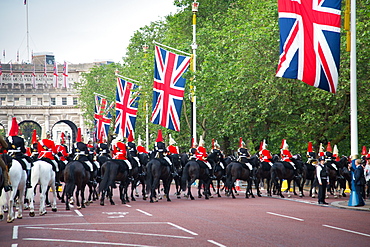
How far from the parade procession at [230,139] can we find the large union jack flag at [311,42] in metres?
0.03

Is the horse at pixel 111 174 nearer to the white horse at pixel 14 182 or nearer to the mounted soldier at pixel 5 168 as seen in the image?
the white horse at pixel 14 182

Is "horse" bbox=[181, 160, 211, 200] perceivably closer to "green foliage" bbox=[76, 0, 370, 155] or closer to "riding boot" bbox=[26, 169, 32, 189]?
"green foliage" bbox=[76, 0, 370, 155]

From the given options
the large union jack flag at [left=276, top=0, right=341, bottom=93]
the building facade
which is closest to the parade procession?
the large union jack flag at [left=276, top=0, right=341, bottom=93]

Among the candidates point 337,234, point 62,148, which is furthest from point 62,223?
point 62,148

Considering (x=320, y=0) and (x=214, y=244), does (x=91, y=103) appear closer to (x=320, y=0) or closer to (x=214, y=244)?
(x=320, y=0)

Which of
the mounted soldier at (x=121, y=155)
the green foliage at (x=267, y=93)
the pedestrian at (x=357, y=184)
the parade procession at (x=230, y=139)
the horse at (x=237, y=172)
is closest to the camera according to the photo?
the parade procession at (x=230, y=139)

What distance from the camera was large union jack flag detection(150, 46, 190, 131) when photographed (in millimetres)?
34938

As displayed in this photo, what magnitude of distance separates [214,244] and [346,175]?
17714 millimetres

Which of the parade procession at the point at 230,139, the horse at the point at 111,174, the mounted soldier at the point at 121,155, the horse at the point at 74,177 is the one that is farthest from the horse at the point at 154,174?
the horse at the point at 74,177

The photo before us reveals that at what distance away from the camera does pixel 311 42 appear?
69.8ft

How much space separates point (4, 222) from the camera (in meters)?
18.1

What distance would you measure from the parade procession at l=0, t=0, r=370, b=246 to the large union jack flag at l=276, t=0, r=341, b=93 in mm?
35

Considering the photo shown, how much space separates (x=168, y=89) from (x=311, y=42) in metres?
15.0

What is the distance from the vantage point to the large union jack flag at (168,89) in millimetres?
34938
